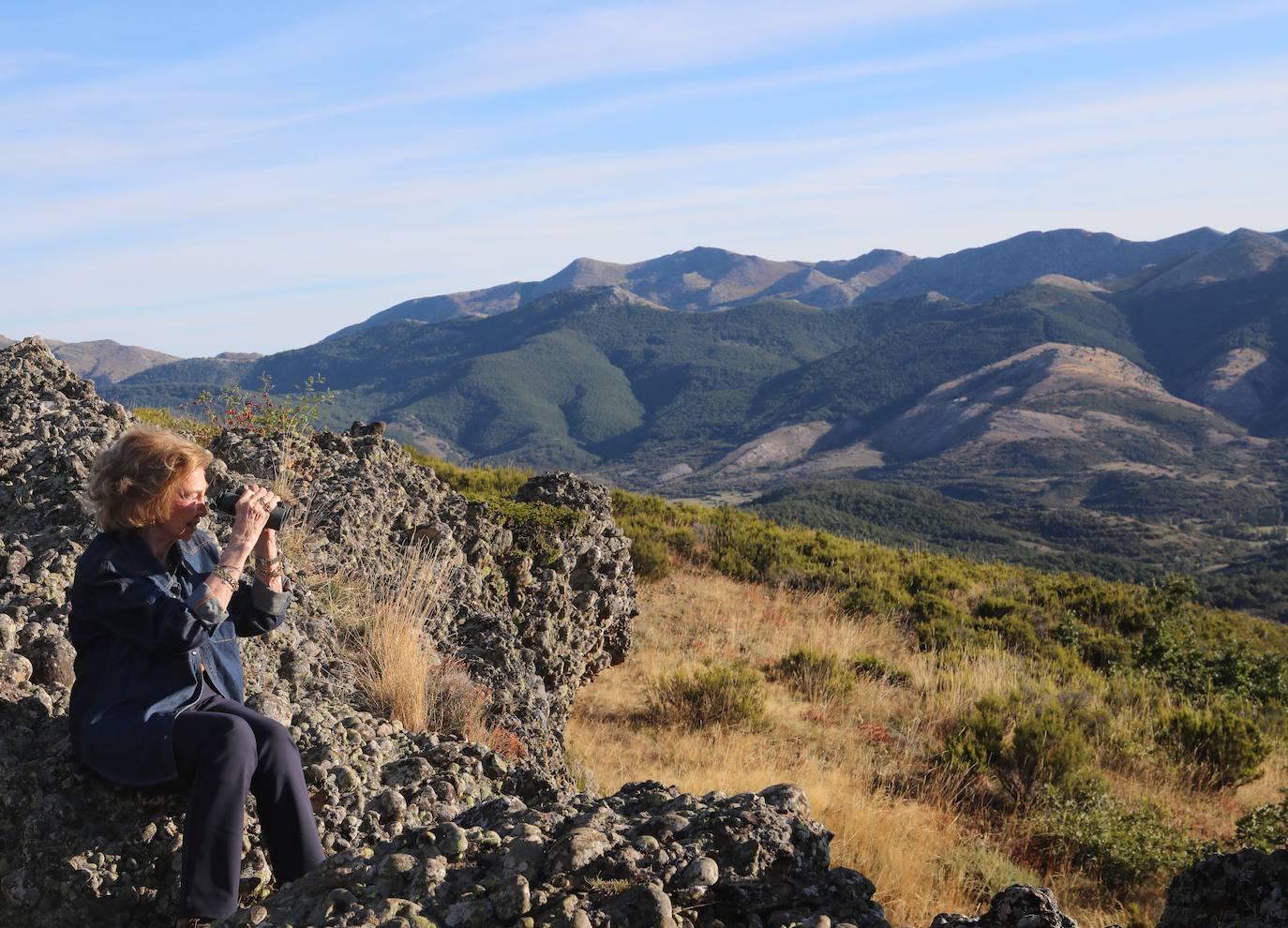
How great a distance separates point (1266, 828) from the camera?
5566mm

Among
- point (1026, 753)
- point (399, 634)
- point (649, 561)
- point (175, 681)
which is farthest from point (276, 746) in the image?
point (649, 561)

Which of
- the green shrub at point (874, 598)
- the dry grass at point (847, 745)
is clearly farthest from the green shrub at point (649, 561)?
the green shrub at point (874, 598)

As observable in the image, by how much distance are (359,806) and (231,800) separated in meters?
0.62

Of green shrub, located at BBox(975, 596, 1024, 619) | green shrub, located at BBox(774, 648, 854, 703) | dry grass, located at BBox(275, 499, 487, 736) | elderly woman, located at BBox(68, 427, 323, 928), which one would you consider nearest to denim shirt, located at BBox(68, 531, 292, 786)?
elderly woman, located at BBox(68, 427, 323, 928)

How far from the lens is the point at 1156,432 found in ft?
590

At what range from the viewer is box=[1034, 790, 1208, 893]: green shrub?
5.12m

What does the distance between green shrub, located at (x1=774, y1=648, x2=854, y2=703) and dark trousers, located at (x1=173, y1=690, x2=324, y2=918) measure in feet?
18.1

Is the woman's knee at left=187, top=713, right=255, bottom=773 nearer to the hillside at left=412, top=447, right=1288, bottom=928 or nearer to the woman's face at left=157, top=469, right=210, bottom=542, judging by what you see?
the woman's face at left=157, top=469, right=210, bottom=542

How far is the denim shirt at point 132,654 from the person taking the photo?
284 cm

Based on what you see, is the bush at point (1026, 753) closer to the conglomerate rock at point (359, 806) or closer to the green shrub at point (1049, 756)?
the green shrub at point (1049, 756)

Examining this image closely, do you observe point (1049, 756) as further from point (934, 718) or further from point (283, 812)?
point (283, 812)

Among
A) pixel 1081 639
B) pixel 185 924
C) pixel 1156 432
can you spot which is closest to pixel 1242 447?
pixel 1156 432

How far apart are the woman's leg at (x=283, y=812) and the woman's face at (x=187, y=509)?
68cm

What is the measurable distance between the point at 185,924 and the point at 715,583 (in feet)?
31.2
